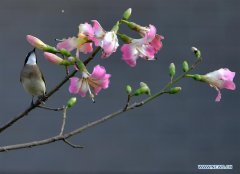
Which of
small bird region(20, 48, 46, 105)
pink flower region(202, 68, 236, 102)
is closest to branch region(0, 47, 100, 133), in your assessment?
pink flower region(202, 68, 236, 102)

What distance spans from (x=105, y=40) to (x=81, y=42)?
129 mm

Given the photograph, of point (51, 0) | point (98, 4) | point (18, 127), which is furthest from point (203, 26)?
point (18, 127)

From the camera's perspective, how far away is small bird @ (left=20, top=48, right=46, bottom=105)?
113 inches

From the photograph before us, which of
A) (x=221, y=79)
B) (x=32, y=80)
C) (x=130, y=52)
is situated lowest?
(x=32, y=80)

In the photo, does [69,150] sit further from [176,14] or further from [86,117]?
[176,14]

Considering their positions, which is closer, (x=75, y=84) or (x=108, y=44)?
(x=108, y=44)

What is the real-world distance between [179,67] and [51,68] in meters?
1.05

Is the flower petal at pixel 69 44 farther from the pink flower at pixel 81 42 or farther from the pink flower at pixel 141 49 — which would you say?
the pink flower at pixel 141 49

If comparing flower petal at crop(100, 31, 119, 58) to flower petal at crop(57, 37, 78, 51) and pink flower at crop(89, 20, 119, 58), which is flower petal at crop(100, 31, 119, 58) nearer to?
pink flower at crop(89, 20, 119, 58)

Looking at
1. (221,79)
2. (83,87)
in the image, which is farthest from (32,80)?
(221,79)

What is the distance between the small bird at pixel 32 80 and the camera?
287 cm

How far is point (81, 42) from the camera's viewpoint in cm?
178

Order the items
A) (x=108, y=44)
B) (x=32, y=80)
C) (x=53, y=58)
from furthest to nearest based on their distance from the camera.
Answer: (x=32, y=80), (x=53, y=58), (x=108, y=44)

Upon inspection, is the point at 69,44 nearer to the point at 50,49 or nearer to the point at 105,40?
the point at 50,49
